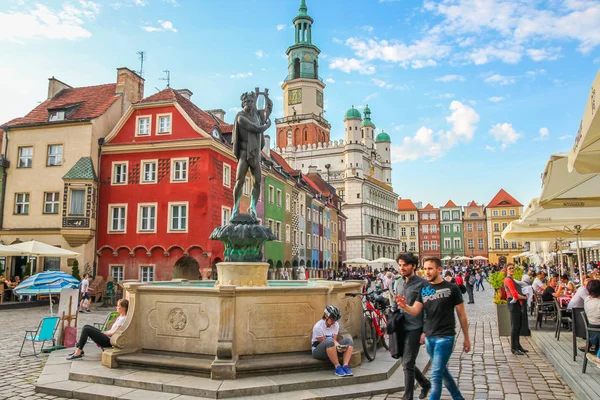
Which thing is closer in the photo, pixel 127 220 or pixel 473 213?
pixel 127 220

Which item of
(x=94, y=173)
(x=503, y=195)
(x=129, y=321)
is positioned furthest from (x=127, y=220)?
(x=503, y=195)

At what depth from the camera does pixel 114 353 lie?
7832 millimetres

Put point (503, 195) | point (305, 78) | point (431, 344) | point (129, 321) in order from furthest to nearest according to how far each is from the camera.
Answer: point (503, 195), point (305, 78), point (129, 321), point (431, 344)

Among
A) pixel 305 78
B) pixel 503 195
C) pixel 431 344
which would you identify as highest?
pixel 305 78

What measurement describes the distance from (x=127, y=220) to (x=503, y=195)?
8864 cm

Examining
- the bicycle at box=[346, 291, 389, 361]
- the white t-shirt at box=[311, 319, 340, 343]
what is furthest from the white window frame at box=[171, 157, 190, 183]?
the white t-shirt at box=[311, 319, 340, 343]

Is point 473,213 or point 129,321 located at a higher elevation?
point 473,213

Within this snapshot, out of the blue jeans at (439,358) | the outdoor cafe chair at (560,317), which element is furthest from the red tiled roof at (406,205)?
the blue jeans at (439,358)

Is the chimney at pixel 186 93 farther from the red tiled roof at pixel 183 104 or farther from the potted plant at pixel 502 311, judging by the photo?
the potted plant at pixel 502 311

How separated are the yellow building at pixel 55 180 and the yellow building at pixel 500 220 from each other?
8654 centimetres

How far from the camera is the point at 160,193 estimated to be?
91.5ft

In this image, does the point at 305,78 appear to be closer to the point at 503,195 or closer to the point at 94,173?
the point at 503,195

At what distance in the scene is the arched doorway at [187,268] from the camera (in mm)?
27906

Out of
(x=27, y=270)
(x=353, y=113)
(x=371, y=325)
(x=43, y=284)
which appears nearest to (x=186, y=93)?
(x=27, y=270)
